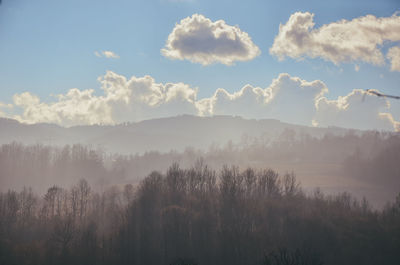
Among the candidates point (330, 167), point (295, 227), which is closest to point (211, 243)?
point (295, 227)

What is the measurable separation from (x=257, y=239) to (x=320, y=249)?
11311mm

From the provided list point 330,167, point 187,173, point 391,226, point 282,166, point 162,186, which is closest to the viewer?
point 391,226

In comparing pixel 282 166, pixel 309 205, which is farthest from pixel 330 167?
pixel 309 205

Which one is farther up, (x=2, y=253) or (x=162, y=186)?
(x=162, y=186)

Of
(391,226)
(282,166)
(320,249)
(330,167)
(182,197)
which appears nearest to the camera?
(320,249)

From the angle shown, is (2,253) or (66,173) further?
(66,173)

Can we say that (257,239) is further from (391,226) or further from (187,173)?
(187,173)

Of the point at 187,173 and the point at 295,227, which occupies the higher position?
the point at 187,173

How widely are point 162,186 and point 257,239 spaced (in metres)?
35.5

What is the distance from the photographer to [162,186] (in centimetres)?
9056

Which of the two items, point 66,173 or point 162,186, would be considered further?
point 66,173

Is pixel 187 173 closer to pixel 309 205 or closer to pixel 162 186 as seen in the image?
pixel 162 186

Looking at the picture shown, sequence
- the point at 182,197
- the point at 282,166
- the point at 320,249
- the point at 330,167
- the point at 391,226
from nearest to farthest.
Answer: the point at 320,249, the point at 391,226, the point at 182,197, the point at 330,167, the point at 282,166

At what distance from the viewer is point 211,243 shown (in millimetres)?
63156
